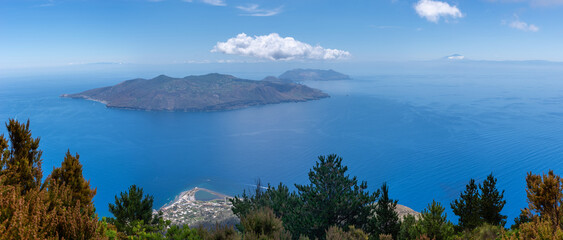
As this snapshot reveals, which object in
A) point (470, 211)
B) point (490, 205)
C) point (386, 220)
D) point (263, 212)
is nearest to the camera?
point (263, 212)

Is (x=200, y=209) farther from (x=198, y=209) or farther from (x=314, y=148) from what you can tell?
(x=314, y=148)

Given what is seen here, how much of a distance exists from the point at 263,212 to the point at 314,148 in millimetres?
105877

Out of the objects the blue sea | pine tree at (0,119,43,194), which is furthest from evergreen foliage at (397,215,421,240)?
the blue sea

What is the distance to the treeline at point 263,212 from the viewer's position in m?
6.95

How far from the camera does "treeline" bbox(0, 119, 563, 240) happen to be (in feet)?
22.8

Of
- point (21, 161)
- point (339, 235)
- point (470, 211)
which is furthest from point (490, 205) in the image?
point (21, 161)

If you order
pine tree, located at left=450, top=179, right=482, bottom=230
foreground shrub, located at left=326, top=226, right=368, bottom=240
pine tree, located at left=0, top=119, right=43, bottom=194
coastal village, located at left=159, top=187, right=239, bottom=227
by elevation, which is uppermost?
pine tree, located at left=0, top=119, right=43, bottom=194

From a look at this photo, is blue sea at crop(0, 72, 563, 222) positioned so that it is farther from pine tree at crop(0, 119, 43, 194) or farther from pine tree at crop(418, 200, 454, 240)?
pine tree at crop(0, 119, 43, 194)

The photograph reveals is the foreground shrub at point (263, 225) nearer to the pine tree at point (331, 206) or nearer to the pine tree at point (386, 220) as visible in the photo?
the pine tree at point (331, 206)

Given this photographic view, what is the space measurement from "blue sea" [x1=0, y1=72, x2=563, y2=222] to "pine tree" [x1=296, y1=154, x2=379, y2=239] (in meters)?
63.7

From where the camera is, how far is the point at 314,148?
378 feet

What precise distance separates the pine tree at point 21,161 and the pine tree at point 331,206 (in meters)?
14.4

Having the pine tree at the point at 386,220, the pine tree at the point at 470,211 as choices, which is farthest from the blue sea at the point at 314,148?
the pine tree at the point at 386,220

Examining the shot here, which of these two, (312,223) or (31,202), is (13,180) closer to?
(31,202)
